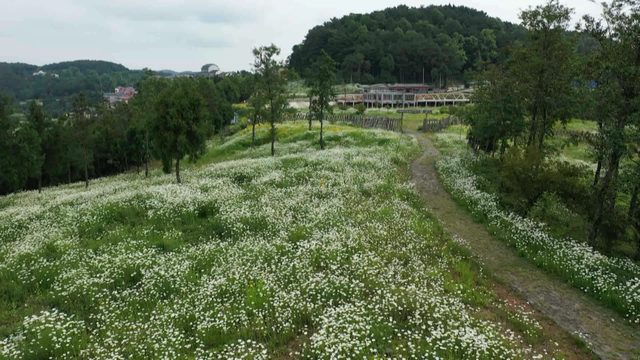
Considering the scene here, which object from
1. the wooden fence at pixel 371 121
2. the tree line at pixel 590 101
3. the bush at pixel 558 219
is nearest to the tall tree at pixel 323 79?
the wooden fence at pixel 371 121

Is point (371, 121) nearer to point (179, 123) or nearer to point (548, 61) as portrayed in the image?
point (548, 61)

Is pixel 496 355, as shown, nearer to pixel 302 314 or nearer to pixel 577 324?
pixel 577 324

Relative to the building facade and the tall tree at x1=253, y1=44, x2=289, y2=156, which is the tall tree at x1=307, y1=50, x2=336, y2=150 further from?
the building facade

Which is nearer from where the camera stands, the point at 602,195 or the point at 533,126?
the point at 602,195

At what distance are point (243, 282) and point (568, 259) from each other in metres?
11.6

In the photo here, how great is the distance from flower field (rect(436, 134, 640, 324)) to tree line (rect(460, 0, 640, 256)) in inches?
64.2

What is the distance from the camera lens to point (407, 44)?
474 feet

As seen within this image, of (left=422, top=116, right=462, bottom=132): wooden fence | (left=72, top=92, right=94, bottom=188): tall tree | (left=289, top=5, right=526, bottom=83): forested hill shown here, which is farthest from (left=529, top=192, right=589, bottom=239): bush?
(left=289, top=5, right=526, bottom=83): forested hill

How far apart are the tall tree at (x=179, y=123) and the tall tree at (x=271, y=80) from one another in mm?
10311

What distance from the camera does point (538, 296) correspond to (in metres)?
11.5

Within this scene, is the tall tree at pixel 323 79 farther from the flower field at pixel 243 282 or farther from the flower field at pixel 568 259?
the flower field at pixel 568 259

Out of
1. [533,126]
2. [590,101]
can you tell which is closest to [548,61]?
[533,126]

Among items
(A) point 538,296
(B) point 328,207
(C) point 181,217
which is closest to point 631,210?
(A) point 538,296

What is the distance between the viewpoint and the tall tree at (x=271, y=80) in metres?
35.1
